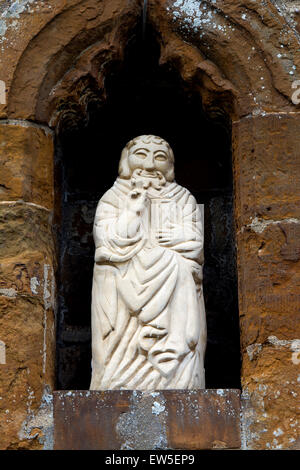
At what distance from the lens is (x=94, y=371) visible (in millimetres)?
5746

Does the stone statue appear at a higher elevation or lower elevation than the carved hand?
lower

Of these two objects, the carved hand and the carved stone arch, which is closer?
the carved hand

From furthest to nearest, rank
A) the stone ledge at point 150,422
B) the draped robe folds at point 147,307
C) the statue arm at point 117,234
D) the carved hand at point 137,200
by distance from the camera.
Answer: the carved hand at point 137,200
the statue arm at point 117,234
the draped robe folds at point 147,307
the stone ledge at point 150,422

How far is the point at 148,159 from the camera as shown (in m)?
6.18

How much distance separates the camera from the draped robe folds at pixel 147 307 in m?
5.63

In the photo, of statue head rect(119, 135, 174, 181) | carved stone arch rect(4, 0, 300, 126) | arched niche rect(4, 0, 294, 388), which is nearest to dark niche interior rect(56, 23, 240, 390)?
arched niche rect(4, 0, 294, 388)

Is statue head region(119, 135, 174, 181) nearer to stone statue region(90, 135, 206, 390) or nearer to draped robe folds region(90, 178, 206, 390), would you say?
stone statue region(90, 135, 206, 390)

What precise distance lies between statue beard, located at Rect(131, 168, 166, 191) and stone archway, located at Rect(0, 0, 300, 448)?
0.38 m

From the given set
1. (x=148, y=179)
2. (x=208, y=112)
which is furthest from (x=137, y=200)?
(x=208, y=112)

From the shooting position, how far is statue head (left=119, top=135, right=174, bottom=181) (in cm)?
618

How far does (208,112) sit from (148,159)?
1.33 feet

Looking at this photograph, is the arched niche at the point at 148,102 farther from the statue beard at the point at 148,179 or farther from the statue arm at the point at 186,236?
the statue arm at the point at 186,236

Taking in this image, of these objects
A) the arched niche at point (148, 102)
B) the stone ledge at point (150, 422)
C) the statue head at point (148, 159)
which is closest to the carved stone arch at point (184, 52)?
the arched niche at point (148, 102)

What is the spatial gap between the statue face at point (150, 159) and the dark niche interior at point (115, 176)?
1.12 feet
